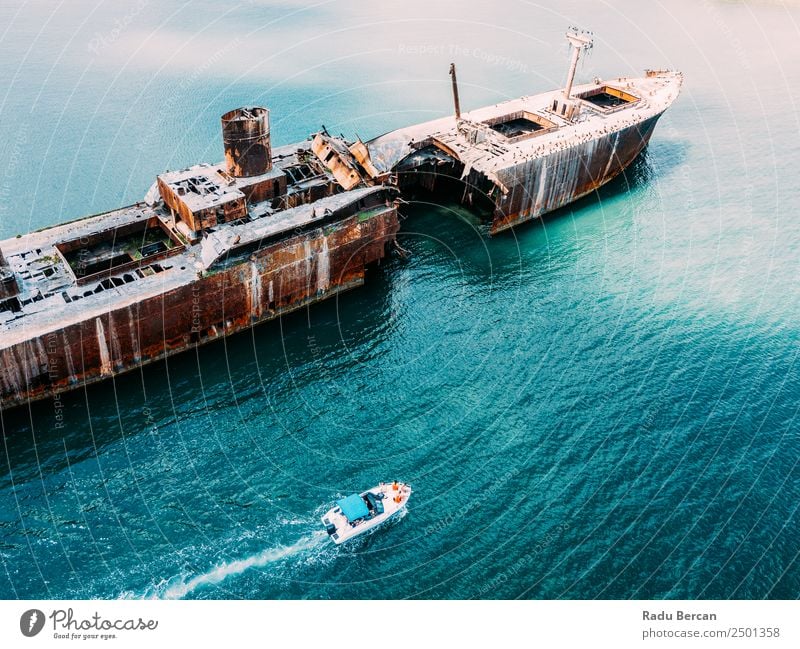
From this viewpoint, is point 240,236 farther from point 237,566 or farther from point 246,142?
point 237,566

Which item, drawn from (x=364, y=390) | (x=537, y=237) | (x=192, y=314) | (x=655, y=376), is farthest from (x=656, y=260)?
(x=192, y=314)

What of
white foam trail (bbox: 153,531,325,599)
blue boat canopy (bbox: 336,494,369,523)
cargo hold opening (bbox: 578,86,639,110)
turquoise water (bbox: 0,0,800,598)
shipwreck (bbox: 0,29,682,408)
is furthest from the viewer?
cargo hold opening (bbox: 578,86,639,110)

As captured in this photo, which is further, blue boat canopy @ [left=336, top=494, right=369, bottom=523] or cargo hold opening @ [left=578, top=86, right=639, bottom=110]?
cargo hold opening @ [left=578, top=86, right=639, bottom=110]

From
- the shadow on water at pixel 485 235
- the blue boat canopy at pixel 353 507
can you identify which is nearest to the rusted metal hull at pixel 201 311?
the shadow on water at pixel 485 235

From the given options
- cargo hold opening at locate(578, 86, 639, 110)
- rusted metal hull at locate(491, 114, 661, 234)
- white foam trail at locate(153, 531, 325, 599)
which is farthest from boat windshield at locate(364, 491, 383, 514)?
cargo hold opening at locate(578, 86, 639, 110)

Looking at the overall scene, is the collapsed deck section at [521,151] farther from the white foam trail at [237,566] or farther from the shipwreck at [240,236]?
the white foam trail at [237,566]

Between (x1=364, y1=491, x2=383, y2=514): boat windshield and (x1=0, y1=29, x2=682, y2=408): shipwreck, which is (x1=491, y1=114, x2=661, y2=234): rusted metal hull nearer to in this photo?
(x1=0, y1=29, x2=682, y2=408): shipwreck

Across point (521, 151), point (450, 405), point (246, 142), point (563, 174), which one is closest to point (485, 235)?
point (521, 151)

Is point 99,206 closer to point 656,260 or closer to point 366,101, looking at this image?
point 366,101
